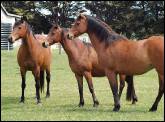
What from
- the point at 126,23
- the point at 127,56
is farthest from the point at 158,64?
the point at 126,23

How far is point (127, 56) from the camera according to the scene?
9.45 m

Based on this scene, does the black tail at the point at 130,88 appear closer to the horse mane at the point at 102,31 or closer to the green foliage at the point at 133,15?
the horse mane at the point at 102,31

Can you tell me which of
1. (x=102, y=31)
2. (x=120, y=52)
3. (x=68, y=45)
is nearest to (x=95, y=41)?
(x=102, y=31)

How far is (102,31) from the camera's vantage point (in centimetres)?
991

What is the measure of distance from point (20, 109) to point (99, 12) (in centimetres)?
3707

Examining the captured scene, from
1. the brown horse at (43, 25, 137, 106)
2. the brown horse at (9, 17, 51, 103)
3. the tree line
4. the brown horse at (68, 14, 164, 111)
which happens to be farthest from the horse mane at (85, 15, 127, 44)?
the tree line

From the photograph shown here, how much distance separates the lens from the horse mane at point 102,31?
9805 millimetres

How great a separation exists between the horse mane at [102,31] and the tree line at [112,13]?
34904mm

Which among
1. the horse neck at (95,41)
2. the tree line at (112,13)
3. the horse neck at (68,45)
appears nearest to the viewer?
the horse neck at (95,41)

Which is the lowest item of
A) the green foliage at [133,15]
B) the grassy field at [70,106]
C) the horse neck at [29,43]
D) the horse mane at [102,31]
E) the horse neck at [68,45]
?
the green foliage at [133,15]

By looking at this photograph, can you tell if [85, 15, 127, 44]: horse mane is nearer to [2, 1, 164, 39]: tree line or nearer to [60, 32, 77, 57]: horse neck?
[60, 32, 77, 57]: horse neck

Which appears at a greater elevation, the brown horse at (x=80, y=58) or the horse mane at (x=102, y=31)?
the horse mane at (x=102, y=31)

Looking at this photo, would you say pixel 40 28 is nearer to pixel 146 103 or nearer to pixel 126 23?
pixel 126 23

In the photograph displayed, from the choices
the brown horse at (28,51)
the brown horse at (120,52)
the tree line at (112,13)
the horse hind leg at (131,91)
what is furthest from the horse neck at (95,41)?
the tree line at (112,13)
